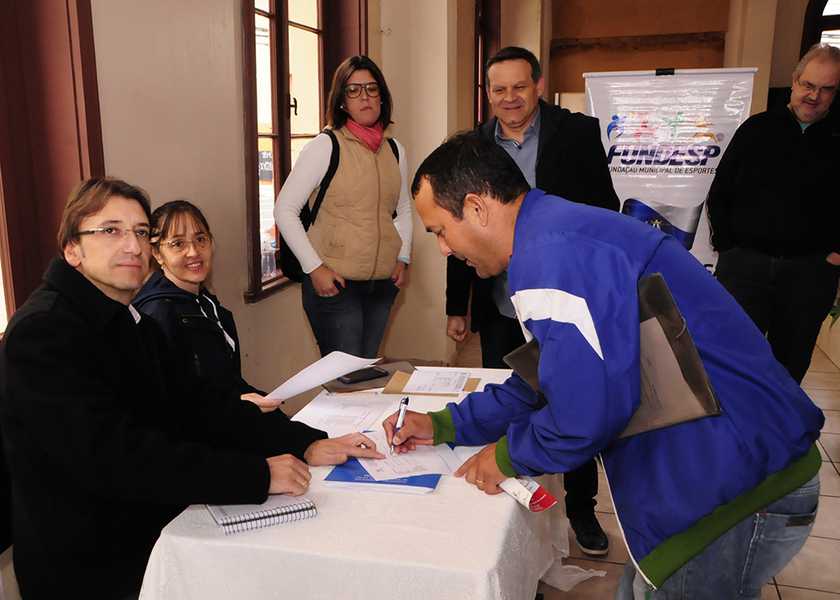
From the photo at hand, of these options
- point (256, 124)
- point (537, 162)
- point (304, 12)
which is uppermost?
point (304, 12)

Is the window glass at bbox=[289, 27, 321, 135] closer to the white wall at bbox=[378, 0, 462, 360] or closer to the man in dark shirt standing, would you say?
the white wall at bbox=[378, 0, 462, 360]

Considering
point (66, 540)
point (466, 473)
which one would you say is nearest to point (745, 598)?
point (466, 473)

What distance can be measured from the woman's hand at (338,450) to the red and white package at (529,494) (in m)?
0.27

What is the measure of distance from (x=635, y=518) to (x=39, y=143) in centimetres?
170

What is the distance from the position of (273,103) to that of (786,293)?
7.62ft

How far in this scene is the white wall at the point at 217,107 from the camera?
79.4 inches

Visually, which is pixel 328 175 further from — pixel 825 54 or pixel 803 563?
pixel 803 563

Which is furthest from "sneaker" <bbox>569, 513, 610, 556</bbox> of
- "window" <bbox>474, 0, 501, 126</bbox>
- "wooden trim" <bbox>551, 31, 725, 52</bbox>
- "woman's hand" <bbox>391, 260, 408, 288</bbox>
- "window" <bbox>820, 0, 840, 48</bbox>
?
"wooden trim" <bbox>551, 31, 725, 52</bbox>

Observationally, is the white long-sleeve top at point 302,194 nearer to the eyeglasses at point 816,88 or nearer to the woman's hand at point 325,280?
the woman's hand at point 325,280

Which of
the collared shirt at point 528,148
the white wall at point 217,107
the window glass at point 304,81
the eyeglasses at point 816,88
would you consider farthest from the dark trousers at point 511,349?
the window glass at point 304,81

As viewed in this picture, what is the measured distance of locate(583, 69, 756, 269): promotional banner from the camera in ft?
13.1

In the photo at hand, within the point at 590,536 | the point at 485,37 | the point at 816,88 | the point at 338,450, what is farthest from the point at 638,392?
the point at 485,37

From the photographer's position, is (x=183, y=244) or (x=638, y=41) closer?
(x=183, y=244)

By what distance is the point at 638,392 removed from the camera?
3.29ft
